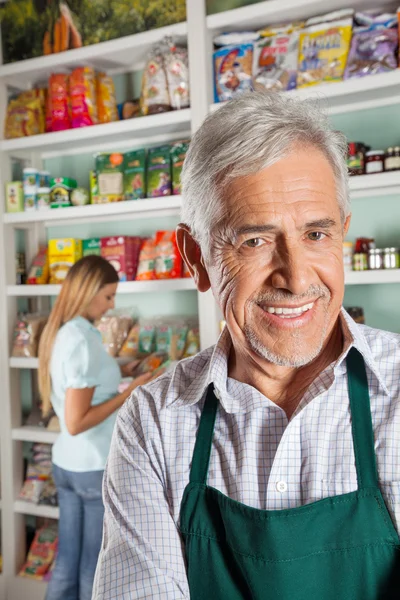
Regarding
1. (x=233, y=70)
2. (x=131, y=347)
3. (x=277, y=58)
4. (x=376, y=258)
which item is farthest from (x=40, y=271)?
(x=376, y=258)

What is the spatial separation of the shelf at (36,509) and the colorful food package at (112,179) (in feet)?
5.14

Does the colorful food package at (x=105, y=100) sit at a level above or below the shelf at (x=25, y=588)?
above

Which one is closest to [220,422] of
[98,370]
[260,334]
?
[260,334]

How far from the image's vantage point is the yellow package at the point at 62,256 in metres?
2.89

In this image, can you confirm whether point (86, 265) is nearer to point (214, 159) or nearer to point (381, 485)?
point (214, 159)

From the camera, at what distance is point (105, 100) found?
282 cm

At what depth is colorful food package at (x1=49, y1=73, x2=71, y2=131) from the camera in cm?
284

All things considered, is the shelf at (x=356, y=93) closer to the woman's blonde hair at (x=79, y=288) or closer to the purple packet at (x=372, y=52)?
the purple packet at (x=372, y=52)

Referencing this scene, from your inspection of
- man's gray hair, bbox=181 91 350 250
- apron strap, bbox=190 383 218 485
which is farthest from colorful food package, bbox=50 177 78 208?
apron strap, bbox=190 383 218 485

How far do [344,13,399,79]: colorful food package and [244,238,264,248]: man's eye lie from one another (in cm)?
148

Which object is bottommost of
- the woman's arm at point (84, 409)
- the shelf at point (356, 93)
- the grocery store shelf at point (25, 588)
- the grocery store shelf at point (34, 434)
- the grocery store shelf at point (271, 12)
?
the grocery store shelf at point (25, 588)

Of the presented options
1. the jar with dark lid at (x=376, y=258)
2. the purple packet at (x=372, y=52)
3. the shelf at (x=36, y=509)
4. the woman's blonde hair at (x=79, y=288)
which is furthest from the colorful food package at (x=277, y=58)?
the shelf at (x=36, y=509)

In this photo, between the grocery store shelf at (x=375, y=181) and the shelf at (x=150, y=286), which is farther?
the shelf at (x=150, y=286)

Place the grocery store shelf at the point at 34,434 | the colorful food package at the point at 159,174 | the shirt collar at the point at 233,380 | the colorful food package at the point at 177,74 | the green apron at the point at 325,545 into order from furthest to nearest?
the grocery store shelf at the point at 34,434 < the colorful food package at the point at 159,174 < the colorful food package at the point at 177,74 < the shirt collar at the point at 233,380 < the green apron at the point at 325,545
